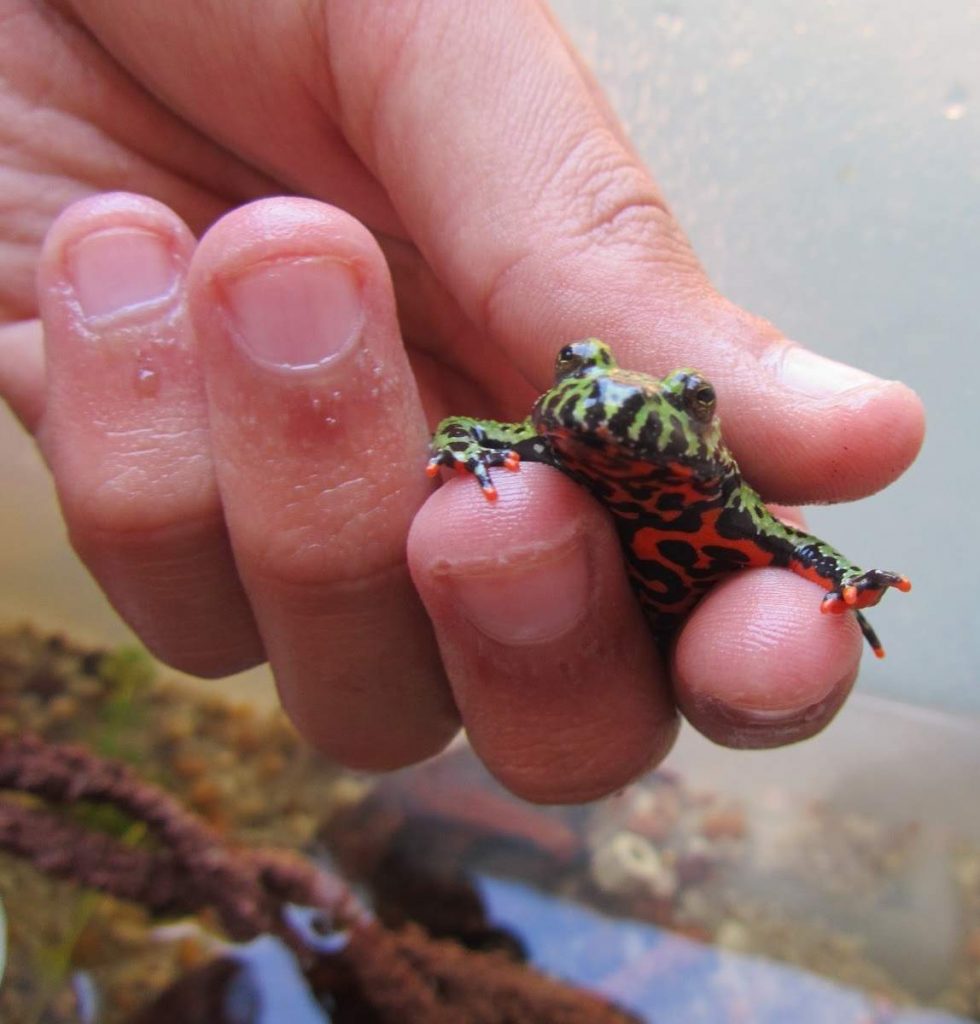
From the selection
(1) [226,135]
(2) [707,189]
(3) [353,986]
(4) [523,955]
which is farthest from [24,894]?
(2) [707,189]

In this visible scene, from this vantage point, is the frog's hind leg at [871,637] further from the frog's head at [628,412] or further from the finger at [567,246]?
the frog's head at [628,412]

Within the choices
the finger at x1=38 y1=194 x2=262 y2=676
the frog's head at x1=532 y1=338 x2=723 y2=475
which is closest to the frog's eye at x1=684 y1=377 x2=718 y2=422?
the frog's head at x1=532 y1=338 x2=723 y2=475

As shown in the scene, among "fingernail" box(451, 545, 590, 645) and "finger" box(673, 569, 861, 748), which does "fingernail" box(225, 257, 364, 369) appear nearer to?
"fingernail" box(451, 545, 590, 645)

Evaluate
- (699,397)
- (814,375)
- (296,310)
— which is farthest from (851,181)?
(296,310)

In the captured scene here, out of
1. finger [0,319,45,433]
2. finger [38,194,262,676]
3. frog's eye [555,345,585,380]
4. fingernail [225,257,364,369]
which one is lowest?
finger [0,319,45,433]

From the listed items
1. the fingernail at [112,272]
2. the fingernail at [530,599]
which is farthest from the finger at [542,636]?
the fingernail at [112,272]

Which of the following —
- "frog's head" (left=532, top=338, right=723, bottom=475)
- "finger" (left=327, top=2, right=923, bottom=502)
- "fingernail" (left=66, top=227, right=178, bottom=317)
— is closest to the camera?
"frog's head" (left=532, top=338, right=723, bottom=475)

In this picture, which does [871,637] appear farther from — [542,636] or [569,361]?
[569,361]
